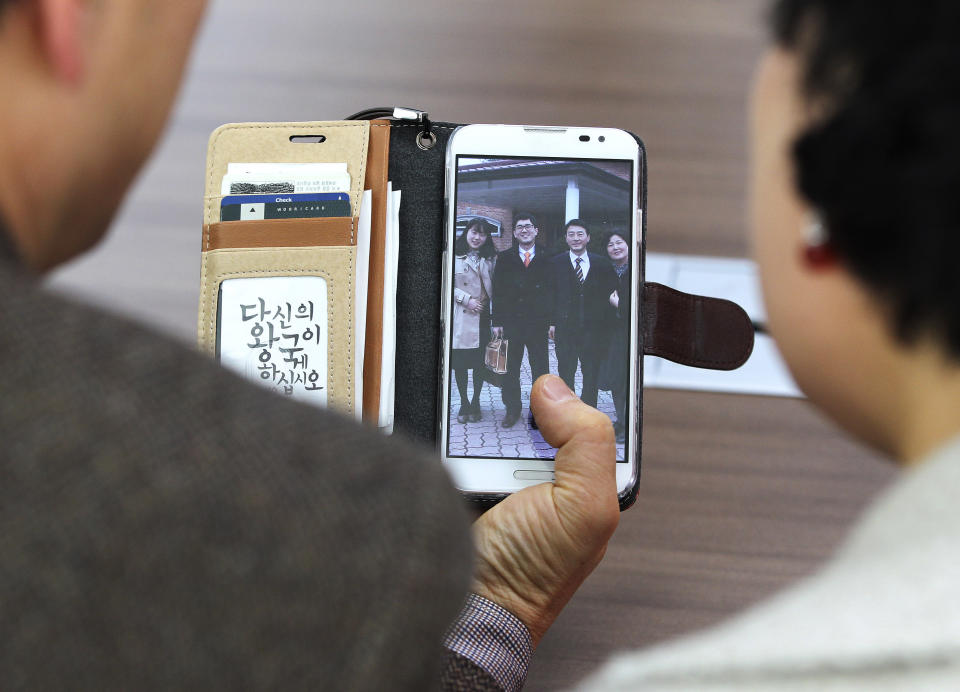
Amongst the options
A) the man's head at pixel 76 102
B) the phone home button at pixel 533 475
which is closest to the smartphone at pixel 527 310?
the phone home button at pixel 533 475

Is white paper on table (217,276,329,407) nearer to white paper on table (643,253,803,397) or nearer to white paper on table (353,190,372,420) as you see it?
white paper on table (353,190,372,420)

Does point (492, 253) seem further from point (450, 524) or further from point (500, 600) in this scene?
point (450, 524)

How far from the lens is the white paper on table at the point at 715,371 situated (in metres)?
0.80

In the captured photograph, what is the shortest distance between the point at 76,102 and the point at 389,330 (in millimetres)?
343

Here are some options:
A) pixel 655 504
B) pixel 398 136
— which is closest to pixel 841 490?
pixel 655 504

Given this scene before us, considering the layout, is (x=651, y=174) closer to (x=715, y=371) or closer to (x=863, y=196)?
(x=715, y=371)

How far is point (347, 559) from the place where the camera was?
189 millimetres

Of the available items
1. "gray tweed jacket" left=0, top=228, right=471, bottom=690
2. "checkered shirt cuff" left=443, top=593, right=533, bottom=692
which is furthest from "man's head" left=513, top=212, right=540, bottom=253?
"gray tweed jacket" left=0, top=228, right=471, bottom=690

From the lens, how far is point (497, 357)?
57cm

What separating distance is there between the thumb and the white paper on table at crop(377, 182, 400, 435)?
0.11m

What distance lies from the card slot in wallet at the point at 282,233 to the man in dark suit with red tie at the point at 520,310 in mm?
114

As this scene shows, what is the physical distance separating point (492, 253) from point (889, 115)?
39 cm

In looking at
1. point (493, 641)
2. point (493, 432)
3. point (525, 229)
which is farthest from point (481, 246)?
point (493, 641)

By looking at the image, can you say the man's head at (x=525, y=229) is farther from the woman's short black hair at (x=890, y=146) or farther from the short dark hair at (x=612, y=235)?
the woman's short black hair at (x=890, y=146)
